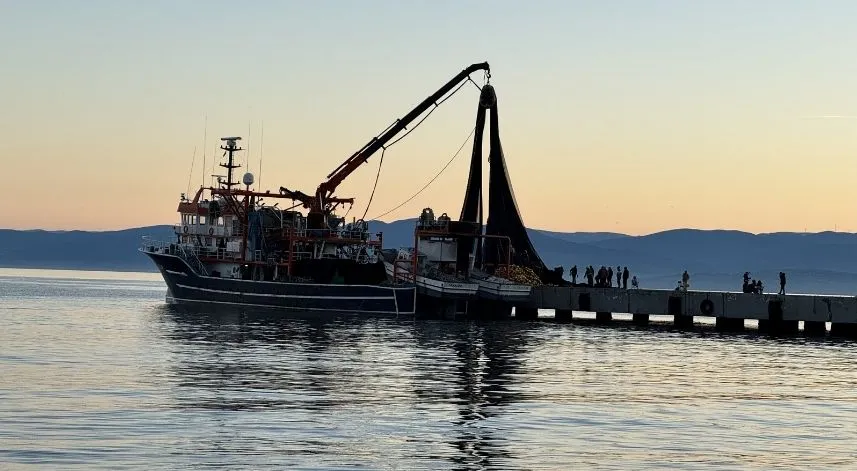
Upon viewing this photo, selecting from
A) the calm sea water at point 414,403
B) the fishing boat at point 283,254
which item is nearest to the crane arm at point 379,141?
the fishing boat at point 283,254

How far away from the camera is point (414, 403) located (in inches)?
1555

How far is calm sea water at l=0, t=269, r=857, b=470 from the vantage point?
29422 mm

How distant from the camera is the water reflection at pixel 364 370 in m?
37.1

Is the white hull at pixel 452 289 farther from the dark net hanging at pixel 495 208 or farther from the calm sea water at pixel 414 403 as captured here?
the calm sea water at pixel 414 403

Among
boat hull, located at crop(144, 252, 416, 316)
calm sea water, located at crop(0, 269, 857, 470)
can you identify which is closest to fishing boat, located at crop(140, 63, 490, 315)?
boat hull, located at crop(144, 252, 416, 316)

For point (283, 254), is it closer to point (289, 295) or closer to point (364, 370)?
point (289, 295)

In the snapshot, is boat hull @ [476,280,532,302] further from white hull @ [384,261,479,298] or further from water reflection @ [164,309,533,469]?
water reflection @ [164,309,533,469]

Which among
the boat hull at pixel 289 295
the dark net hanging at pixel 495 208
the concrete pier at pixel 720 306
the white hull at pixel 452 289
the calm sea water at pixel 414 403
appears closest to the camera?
the calm sea water at pixel 414 403

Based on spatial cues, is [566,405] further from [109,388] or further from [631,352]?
[631,352]

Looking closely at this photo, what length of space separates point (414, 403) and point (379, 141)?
7333 cm

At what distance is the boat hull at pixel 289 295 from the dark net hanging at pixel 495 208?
11840 millimetres

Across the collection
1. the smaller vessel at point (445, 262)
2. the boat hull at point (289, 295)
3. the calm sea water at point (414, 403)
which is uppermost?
the smaller vessel at point (445, 262)

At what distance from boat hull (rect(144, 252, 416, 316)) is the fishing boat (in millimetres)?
69

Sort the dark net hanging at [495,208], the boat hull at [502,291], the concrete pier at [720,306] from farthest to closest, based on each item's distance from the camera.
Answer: the dark net hanging at [495,208] → the boat hull at [502,291] → the concrete pier at [720,306]
